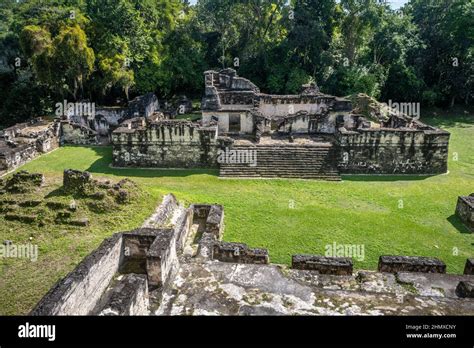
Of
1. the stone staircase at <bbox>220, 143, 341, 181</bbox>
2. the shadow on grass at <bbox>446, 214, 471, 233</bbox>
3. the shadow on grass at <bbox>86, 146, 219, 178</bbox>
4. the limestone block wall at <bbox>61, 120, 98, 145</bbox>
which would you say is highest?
the limestone block wall at <bbox>61, 120, 98, 145</bbox>

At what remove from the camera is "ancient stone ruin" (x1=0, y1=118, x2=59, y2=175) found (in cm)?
1941

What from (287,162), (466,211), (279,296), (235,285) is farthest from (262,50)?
(279,296)

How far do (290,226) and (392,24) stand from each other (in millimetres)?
28289

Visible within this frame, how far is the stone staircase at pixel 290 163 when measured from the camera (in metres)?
18.7

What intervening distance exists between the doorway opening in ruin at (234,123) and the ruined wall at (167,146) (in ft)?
12.3

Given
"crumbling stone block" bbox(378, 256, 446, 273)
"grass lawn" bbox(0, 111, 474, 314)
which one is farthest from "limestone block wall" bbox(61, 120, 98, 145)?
"crumbling stone block" bbox(378, 256, 446, 273)

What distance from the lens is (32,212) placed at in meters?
12.9

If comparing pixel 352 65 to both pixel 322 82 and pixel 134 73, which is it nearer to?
pixel 322 82

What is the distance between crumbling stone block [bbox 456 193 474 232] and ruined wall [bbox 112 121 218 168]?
11469 mm

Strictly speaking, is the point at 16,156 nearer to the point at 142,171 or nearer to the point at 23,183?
the point at 23,183

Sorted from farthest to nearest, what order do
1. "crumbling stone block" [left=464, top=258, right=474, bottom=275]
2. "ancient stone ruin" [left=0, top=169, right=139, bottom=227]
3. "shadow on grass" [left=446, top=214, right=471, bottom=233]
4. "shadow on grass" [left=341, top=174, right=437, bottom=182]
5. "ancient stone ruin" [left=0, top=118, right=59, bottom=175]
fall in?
"ancient stone ruin" [left=0, top=118, right=59, bottom=175] < "shadow on grass" [left=341, top=174, right=437, bottom=182] < "shadow on grass" [left=446, top=214, right=471, bottom=233] < "ancient stone ruin" [left=0, top=169, right=139, bottom=227] < "crumbling stone block" [left=464, top=258, right=474, bottom=275]

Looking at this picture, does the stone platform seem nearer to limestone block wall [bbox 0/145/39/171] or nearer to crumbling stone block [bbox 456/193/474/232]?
crumbling stone block [bbox 456/193/474/232]
